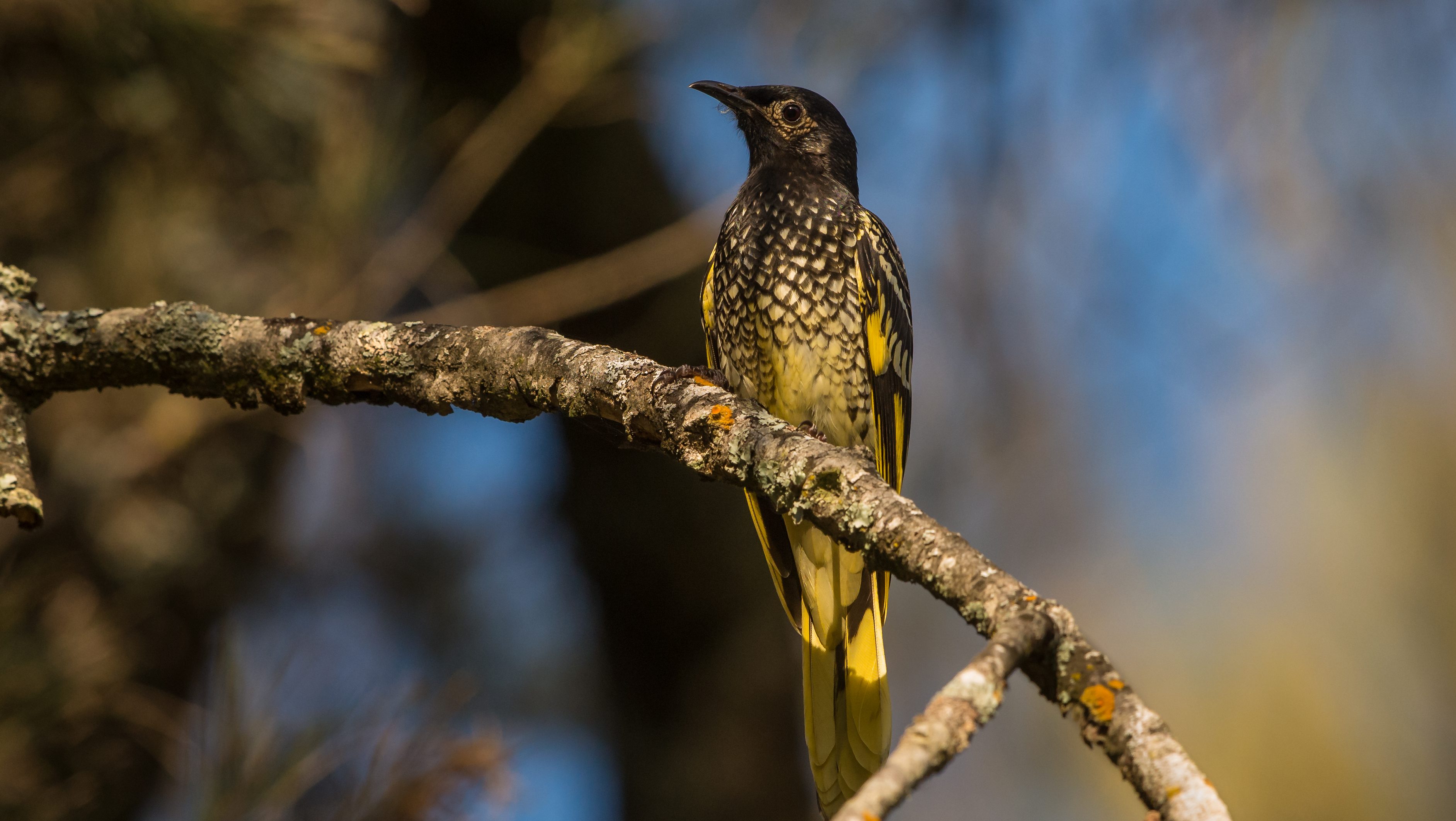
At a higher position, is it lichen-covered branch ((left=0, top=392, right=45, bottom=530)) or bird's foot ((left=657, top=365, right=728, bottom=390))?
bird's foot ((left=657, top=365, right=728, bottom=390))

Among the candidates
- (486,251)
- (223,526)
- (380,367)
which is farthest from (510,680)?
(380,367)

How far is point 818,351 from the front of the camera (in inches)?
128

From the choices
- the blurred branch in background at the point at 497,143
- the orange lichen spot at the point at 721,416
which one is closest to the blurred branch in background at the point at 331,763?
the orange lichen spot at the point at 721,416

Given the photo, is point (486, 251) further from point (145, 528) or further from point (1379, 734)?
point (1379, 734)

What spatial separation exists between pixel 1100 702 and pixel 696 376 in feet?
3.73

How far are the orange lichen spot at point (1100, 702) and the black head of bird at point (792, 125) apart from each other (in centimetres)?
271

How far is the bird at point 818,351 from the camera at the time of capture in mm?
3180

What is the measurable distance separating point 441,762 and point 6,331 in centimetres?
126

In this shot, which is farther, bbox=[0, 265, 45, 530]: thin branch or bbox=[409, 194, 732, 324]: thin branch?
bbox=[409, 194, 732, 324]: thin branch

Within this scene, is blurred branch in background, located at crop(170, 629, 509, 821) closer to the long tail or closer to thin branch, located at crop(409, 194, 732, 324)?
the long tail

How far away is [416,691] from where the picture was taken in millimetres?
2527

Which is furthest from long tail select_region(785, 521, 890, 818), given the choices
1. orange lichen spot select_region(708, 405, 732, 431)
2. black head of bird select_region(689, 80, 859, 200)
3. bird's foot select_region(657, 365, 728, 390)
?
black head of bird select_region(689, 80, 859, 200)

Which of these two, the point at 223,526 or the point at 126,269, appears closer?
the point at 126,269

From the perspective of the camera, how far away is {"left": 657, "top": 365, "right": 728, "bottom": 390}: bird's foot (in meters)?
1.98
